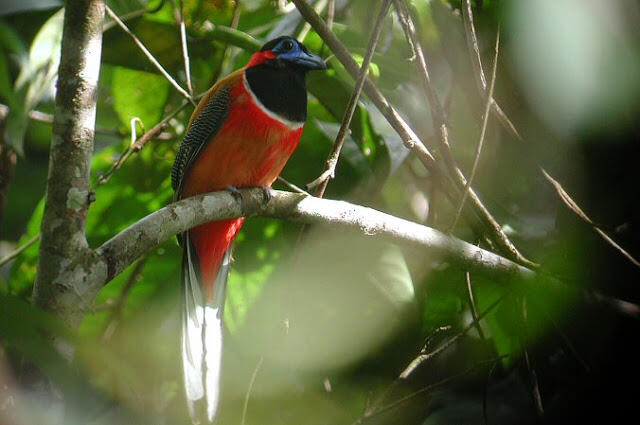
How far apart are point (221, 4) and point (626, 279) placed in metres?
2.08

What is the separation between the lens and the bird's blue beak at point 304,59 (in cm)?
287

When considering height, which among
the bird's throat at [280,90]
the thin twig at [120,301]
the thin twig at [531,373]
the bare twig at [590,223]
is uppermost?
the bird's throat at [280,90]

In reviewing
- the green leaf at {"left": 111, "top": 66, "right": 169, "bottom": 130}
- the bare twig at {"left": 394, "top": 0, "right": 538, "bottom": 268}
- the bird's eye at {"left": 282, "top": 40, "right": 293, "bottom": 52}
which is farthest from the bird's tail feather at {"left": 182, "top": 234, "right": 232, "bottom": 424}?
the bare twig at {"left": 394, "top": 0, "right": 538, "bottom": 268}

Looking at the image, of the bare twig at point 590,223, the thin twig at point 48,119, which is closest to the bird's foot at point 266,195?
the bare twig at point 590,223

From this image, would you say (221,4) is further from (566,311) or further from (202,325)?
(566,311)

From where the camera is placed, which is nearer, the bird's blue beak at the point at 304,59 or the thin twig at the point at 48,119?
the bird's blue beak at the point at 304,59

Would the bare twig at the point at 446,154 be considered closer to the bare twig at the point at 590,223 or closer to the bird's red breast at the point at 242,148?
the bare twig at the point at 590,223

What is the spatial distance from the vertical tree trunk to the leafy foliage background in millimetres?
303

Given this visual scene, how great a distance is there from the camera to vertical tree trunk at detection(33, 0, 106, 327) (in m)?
1.67

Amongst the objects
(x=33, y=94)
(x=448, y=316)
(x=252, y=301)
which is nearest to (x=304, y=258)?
(x=252, y=301)

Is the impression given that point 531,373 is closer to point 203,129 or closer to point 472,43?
point 472,43

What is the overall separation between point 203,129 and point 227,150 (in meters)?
Answer: 0.13

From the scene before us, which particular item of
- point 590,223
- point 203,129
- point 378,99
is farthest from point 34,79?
point 590,223

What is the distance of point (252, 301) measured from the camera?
9.93 feet
